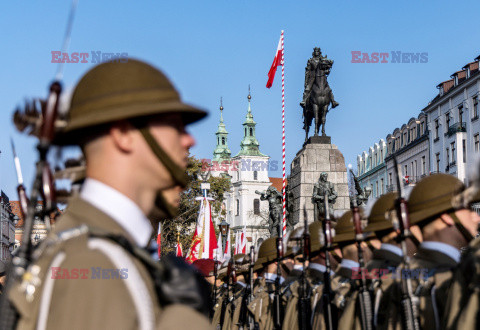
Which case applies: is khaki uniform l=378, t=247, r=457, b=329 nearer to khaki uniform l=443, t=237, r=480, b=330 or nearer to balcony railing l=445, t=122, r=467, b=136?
khaki uniform l=443, t=237, r=480, b=330

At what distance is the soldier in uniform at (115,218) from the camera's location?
190cm

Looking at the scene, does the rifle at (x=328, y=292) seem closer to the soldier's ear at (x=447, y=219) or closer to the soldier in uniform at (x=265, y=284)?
A: the soldier's ear at (x=447, y=219)

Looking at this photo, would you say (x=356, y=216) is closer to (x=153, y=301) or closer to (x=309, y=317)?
(x=309, y=317)

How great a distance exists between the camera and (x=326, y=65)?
2070cm

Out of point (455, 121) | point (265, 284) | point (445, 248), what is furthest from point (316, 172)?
point (455, 121)

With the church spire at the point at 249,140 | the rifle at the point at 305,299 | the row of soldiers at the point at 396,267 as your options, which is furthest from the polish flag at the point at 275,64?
the church spire at the point at 249,140

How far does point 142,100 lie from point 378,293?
3.54 meters

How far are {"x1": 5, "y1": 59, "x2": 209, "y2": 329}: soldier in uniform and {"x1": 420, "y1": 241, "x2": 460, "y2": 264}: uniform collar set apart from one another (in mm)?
2427

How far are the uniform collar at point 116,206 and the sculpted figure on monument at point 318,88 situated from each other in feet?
60.9

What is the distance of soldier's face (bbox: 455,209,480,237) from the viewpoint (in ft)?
14.6

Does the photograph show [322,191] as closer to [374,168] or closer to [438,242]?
[438,242]

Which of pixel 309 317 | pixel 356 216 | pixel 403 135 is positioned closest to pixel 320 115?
pixel 309 317

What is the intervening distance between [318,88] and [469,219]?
54.3 ft

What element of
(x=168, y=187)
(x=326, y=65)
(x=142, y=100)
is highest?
(x=326, y=65)
